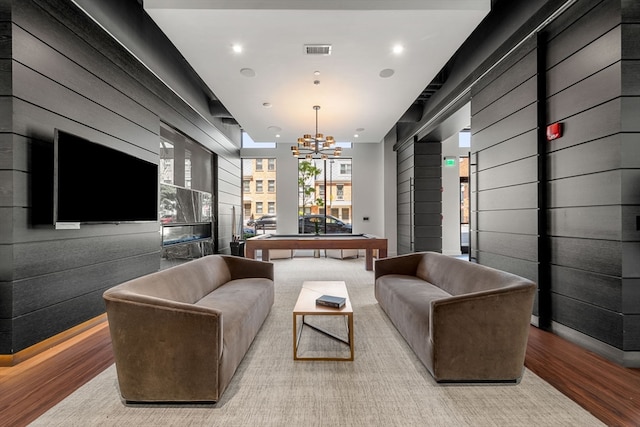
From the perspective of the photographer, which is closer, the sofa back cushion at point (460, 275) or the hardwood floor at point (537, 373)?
the hardwood floor at point (537, 373)

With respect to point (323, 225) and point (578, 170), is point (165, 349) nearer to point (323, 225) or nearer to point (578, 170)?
point (578, 170)

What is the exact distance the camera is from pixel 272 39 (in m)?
3.39

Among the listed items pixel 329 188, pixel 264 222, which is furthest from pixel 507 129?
pixel 264 222

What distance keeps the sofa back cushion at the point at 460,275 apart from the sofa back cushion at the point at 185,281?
2440mm

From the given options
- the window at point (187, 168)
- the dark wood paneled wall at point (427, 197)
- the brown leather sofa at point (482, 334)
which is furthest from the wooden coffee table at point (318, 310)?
the dark wood paneled wall at point (427, 197)

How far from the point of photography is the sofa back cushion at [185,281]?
2.14 meters

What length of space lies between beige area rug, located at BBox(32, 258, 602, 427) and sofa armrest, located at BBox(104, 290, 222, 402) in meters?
0.13

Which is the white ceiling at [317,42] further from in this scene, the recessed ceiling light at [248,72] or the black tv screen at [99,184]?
the black tv screen at [99,184]

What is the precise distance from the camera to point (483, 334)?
2000 millimetres

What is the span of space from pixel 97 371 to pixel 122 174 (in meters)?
2.13

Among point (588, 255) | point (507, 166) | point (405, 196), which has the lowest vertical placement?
point (588, 255)

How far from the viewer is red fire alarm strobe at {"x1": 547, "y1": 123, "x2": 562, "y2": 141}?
2.76 meters

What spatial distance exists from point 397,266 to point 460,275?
103 centimetres

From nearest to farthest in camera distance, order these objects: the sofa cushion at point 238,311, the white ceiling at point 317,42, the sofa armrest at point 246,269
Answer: the sofa cushion at point 238,311 → the white ceiling at point 317,42 → the sofa armrest at point 246,269
